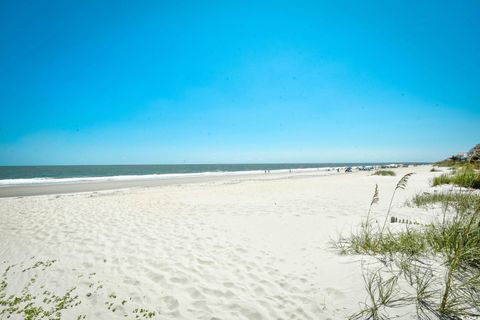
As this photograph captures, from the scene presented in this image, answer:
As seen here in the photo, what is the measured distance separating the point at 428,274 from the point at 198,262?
4.01 metres

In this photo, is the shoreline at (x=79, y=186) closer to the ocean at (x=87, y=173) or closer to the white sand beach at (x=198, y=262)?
the ocean at (x=87, y=173)

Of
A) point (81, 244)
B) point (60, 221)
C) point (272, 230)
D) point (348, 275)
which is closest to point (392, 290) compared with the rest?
point (348, 275)

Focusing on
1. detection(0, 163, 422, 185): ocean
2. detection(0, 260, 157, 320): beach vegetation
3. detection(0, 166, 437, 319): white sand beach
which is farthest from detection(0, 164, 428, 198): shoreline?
detection(0, 260, 157, 320): beach vegetation

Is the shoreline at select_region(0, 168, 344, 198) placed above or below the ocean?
below

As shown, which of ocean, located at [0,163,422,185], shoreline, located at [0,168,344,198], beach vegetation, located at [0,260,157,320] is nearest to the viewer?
beach vegetation, located at [0,260,157,320]

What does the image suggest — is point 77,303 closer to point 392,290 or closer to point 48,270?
point 48,270

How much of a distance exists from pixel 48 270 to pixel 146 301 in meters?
2.77

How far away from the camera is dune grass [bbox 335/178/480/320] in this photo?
114 inches

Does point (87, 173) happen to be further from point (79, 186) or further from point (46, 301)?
point (46, 301)

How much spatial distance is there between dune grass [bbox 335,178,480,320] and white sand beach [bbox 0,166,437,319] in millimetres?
238

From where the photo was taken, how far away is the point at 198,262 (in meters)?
5.06

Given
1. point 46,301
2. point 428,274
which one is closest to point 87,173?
point 46,301

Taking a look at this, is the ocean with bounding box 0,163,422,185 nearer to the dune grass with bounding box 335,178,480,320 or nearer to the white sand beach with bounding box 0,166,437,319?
the white sand beach with bounding box 0,166,437,319

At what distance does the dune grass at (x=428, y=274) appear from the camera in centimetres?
289
